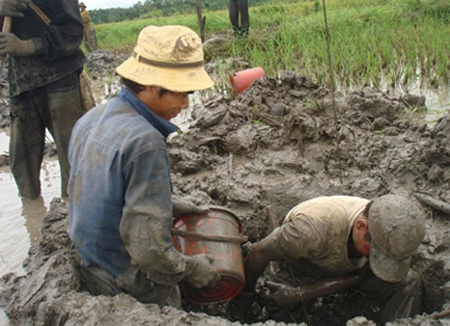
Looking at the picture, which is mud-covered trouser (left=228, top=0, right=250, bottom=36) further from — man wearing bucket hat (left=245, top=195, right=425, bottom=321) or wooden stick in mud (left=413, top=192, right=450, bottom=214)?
man wearing bucket hat (left=245, top=195, right=425, bottom=321)

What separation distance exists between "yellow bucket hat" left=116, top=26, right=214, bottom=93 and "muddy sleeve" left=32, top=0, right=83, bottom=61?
1.87 m

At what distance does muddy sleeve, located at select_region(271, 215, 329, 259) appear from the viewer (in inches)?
95.3

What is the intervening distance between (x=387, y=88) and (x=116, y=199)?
4892 mm

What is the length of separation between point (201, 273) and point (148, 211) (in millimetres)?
470

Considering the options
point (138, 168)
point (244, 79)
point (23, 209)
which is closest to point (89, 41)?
point (244, 79)

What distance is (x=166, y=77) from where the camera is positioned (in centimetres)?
186

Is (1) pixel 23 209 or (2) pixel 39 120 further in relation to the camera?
(1) pixel 23 209

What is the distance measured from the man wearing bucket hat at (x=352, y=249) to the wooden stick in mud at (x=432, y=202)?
1.48 ft

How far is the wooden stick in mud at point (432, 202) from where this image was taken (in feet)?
9.40

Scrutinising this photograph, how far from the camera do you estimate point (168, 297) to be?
7.36 ft

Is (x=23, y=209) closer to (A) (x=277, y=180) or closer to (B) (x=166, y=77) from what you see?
(A) (x=277, y=180)

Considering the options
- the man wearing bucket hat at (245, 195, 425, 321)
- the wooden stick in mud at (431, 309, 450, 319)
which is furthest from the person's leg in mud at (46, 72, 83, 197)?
the wooden stick in mud at (431, 309, 450, 319)

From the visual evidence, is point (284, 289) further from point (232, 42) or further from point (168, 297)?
point (232, 42)

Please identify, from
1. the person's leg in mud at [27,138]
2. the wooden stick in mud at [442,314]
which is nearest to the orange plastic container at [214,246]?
the wooden stick in mud at [442,314]
